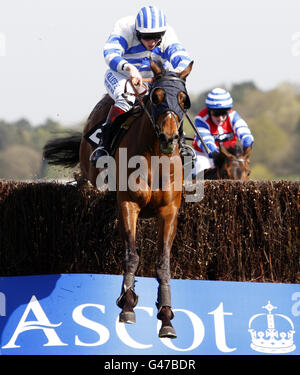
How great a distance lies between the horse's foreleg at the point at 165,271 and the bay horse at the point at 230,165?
370cm

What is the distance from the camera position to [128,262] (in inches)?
246

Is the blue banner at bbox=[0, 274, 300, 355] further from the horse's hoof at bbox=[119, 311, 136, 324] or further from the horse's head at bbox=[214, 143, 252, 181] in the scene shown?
the horse's head at bbox=[214, 143, 252, 181]

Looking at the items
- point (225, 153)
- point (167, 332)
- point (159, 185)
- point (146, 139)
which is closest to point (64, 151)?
point (225, 153)

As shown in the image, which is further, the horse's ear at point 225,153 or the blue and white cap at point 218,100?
the blue and white cap at point 218,100

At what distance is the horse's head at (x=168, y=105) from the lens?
5.79 meters

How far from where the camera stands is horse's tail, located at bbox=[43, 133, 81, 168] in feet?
31.0

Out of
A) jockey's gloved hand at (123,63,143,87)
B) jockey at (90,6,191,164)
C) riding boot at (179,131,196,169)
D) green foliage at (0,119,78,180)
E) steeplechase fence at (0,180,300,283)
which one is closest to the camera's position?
jockey's gloved hand at (123,63,143,87)

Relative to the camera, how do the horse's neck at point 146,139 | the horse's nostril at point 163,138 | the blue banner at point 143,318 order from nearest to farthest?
the horse's nostril at point 163,138, the horse's neck at point 146,139, the blue banner at point 143,318

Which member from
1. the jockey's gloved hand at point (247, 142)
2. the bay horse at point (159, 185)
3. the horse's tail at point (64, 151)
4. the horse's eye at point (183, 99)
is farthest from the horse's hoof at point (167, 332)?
the jockey's gloved hand at point (247, 142)

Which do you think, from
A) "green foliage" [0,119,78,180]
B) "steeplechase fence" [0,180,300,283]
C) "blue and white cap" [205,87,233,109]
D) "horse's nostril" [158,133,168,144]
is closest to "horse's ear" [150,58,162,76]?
"horse's nostril" [158,133,168,144]

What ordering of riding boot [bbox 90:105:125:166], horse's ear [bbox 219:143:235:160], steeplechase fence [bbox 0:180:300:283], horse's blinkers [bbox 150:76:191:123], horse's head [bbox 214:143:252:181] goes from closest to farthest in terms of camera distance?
horse's blinkers [bbox 150:76:191:123], riding boot [bbox 90:105:125:166], steeplechase fence [bbox 0:180:300:283], horse's head [bbox 214:143:252:181], horse's ear [bbox 219:143:235:160]

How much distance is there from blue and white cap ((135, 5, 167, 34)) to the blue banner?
7.14ft

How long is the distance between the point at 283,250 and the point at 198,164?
2.42m

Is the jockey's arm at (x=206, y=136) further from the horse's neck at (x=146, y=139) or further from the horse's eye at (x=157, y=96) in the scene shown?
the horse's eye at (x=157, y=96)
